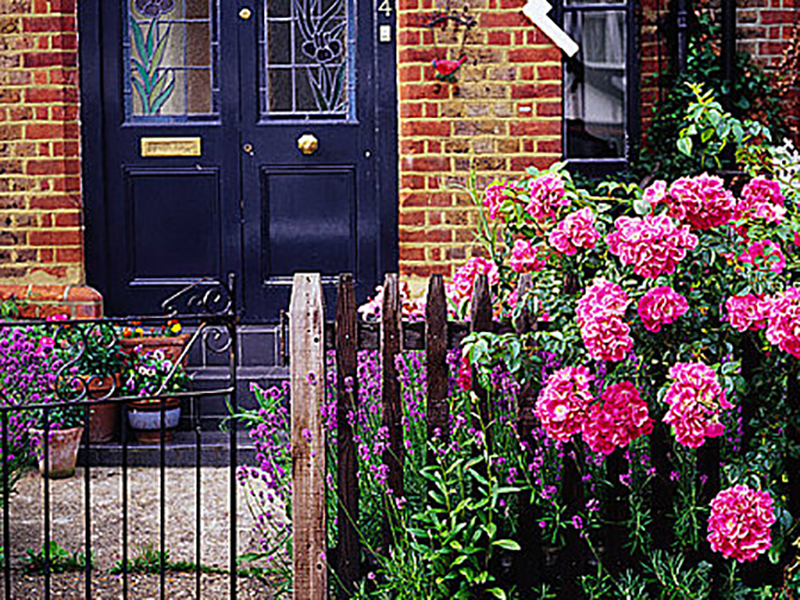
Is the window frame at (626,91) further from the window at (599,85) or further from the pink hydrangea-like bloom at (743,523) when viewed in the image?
the pink hydrangea-like bloom at (743,523)

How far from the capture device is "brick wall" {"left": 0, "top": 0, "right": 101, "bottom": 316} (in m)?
6.07

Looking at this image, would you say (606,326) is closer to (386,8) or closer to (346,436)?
(346,436)

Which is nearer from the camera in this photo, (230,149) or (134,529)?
(134,529)

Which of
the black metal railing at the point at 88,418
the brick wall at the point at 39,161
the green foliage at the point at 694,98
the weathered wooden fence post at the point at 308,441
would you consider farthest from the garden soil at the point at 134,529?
the green foliage at the point at 694,98

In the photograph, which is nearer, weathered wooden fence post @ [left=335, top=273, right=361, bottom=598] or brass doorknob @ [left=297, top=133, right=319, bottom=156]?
weathered wooden fence post @ [left=335, top=273, right=361, bottom=598]

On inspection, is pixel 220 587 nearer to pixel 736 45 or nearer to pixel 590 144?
pixel 590 144

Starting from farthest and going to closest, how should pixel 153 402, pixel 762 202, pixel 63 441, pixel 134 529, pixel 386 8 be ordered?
pixel 386 8
pixel 153 402
pixel 63 441
pixel 134 529
pixel 762 202

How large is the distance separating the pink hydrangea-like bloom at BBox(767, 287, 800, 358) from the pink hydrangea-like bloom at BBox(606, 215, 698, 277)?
26cm

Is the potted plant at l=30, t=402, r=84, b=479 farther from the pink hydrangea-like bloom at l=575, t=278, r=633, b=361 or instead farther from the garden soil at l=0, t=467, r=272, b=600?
the pink hydrangea-like bloom at l=575, t=278, r=633, b=361

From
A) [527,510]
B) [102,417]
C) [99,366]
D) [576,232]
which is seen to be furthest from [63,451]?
[576,232]

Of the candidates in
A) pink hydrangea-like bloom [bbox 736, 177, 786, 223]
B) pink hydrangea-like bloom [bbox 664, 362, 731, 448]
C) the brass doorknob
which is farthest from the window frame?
pink hydrangea-like bloom [bbox 664, 362, 731, 448]

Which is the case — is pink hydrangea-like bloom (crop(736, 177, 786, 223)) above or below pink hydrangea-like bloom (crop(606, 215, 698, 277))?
above

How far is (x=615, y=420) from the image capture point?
10.2 ft

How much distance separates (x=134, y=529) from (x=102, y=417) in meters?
1.13
